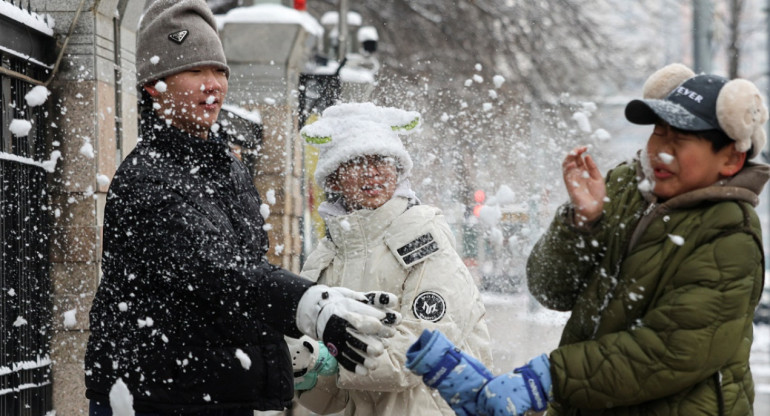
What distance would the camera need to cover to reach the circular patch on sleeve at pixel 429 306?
334cm

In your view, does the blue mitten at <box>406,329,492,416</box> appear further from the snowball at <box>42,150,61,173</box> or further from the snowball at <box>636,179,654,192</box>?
the snowball at <box>42,150,61,173</box>

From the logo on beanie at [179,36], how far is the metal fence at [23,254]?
1.96 m

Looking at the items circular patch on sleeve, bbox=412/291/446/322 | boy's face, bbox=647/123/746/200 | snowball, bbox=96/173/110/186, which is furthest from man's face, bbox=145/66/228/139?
snowball, bbox=96/173/110/186

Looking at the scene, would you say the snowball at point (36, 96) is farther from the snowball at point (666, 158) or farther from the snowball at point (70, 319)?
the snowball at point (666, 158)

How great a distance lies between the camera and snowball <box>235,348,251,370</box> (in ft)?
9.68

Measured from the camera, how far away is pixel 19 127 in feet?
16.9

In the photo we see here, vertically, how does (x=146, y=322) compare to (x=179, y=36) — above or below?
below

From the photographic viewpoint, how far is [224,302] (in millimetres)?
2865

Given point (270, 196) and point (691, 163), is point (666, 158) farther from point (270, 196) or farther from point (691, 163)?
point (270, 196)

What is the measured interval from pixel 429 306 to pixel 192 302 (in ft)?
2.87

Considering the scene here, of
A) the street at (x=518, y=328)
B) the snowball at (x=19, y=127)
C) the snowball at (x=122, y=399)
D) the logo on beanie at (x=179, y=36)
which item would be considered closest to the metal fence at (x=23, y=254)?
the snowball at (x=19, y=127)

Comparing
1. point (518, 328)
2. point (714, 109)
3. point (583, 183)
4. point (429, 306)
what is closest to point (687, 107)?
point (714, 109)

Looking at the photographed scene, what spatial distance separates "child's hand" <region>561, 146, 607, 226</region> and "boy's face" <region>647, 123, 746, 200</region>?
184 millimetres

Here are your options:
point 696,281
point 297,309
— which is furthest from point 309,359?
point 696,281
